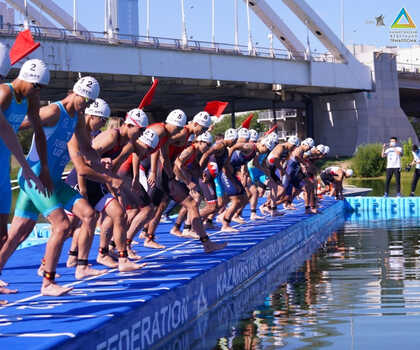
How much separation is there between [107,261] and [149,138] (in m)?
1.50

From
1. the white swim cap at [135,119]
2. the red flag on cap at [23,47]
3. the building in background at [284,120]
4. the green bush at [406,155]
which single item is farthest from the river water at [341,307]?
the building in background at [284,120]

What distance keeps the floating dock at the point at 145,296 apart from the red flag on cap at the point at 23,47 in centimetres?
193

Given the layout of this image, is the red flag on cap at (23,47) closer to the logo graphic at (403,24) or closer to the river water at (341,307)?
the river water at (341,307)

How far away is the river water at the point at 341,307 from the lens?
6.84 m

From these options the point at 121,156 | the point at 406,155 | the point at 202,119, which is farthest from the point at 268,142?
the point at 406,155

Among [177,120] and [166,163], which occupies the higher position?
[177,120]

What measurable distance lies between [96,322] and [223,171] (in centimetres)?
816

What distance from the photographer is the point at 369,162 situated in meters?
52.9

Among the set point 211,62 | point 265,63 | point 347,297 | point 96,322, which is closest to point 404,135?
point 265,63

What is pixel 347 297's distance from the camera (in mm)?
8922

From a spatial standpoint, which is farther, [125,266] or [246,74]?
[246,74]

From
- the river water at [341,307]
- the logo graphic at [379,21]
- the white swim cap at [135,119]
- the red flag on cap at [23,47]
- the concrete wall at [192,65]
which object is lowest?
the river water at [341,307]

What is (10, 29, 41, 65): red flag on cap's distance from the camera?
21.3ft

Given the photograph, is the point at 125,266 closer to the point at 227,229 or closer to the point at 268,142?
the point at 227,229
